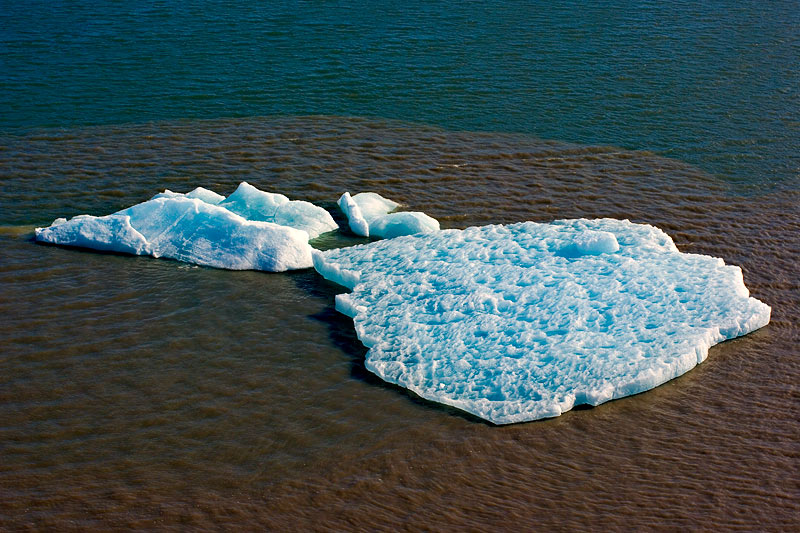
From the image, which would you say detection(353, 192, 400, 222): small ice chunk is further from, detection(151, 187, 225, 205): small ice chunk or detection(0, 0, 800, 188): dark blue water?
detection(0, 0, 800, 188): dark blue water

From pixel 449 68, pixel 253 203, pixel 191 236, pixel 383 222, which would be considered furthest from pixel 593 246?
pixel 449 68

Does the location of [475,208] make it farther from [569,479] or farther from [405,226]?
[569,479]

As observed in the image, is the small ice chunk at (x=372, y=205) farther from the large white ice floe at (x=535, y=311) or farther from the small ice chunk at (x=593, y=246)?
the small ice chunk at (x=593, y=246)

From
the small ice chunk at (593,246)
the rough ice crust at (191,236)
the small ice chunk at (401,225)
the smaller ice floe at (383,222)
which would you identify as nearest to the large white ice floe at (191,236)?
the rough ice crust at (191,236)

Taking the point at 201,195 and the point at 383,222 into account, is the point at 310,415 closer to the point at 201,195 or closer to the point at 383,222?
the point at 383,222

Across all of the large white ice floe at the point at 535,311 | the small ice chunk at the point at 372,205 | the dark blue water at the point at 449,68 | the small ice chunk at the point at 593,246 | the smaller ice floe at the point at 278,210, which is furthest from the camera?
the dark blue water at the point at 449,68

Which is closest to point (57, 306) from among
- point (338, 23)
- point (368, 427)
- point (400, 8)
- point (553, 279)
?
point (368, 427)
